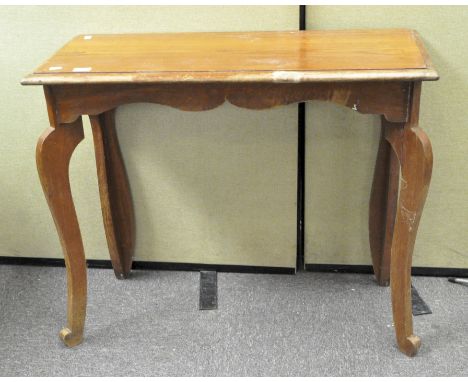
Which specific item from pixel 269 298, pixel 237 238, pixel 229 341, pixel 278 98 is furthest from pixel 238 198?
pixel 278 98

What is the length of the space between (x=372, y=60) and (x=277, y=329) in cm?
71

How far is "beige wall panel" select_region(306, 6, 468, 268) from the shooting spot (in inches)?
53.9

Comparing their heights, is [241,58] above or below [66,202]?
above

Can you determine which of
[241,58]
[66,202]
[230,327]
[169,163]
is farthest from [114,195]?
[241,58]

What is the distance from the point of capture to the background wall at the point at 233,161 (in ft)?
4.61

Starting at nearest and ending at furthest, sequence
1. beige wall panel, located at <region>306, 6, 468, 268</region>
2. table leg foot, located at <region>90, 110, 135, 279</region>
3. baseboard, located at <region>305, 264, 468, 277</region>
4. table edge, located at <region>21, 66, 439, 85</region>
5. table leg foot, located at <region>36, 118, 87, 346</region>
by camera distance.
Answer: table edge, located at <region>21, 66, 439, 85</region> < table leg foot, located at <region>36, 118, 87, 346</region> < beige wall panel, located at <region>306, 6, 468, 268</region> < table leg foot, located at <region>90, 110, 135, 279</region> < baseboard, located at <region>305, 264, 468, 277</region>

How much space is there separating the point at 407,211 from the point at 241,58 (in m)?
0.46

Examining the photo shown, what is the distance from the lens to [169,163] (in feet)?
5.19

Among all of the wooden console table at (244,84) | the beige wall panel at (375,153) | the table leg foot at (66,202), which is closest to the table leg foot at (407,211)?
the wooden console table at (244,84)

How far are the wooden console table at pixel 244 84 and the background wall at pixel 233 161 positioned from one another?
0.26 feet

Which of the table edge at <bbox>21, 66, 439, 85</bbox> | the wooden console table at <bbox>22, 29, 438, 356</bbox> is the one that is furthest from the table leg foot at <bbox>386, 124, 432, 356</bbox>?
the table edge at <bbox>21, 66, 439, 85</bbox>

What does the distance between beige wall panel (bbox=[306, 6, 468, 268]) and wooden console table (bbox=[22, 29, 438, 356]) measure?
0.24ft

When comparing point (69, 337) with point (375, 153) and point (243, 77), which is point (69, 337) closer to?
point (243, 77)

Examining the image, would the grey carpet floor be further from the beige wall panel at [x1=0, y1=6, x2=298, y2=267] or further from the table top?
the table top
